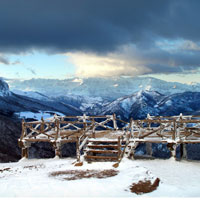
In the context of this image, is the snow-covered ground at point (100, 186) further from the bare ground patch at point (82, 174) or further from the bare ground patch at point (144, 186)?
the bare ground patch at point (82, 174)

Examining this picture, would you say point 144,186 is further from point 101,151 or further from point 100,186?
point 101,151

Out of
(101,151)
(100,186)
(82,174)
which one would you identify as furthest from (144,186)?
(101,151)

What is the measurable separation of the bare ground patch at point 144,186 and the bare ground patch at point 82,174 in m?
2.04

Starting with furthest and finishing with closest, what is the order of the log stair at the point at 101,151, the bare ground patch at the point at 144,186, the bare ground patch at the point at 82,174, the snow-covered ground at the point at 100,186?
the log stair at the point at 101,151 < the bare ground patch at the point at 82,174 < the bare ground patch at the point at 144,186 < the snow-covered ground at the point at 100,186

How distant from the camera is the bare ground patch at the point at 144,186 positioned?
380 inches

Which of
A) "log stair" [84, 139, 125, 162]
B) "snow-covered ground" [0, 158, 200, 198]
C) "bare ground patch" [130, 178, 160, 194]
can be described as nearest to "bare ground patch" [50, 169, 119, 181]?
"snow-covered ground" [0, 158, 200, 198]

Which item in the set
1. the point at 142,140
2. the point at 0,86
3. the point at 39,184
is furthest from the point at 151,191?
the point at 0,86

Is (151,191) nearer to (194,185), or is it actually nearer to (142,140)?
(194,185)

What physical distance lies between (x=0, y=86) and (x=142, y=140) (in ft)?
632

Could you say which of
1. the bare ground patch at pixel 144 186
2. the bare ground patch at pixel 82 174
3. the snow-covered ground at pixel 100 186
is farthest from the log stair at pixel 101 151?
the bare ground patch at pixel 144 186

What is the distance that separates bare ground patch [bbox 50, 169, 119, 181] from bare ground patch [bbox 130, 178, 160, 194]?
2039 millimetres

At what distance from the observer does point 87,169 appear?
44.9 ft

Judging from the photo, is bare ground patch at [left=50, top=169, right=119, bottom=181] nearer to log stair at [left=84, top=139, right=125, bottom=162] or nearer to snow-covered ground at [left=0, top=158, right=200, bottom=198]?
snow-covered ground at [left=0, top=158, right=200, bottom=198]

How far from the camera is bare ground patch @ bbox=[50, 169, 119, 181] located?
11.9m
